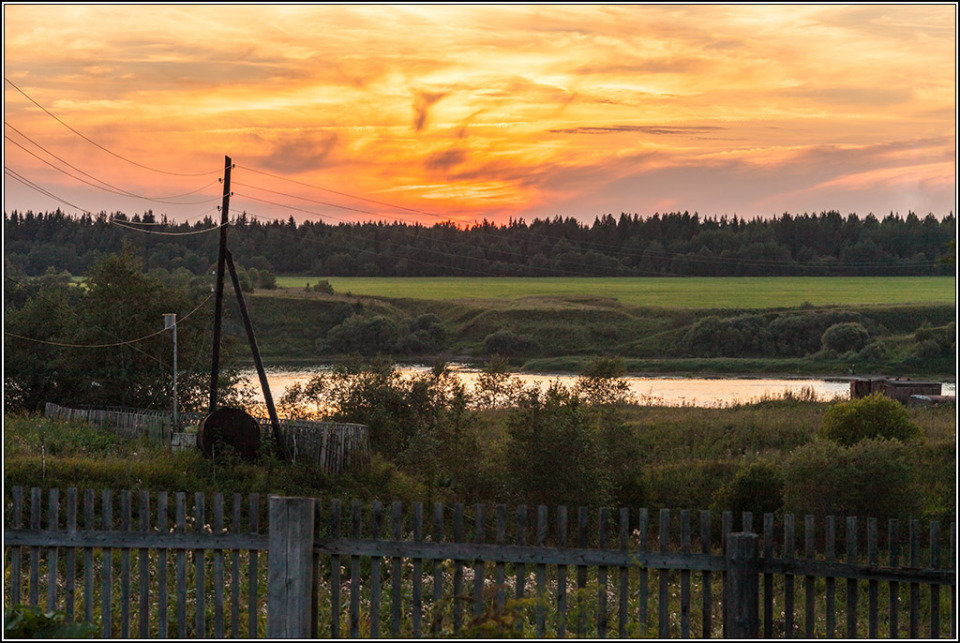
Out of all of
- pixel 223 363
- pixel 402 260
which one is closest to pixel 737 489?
pixel 223 363

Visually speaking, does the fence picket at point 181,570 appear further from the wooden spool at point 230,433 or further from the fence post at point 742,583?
the wooden spool at point 230,433

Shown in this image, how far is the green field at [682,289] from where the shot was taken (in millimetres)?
116750

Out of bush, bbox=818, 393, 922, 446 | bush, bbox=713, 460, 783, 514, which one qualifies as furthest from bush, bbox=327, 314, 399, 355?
bush, bbox=713, 460, 783, 514

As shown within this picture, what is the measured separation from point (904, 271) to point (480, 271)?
2764 inches

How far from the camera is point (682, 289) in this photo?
134 metres

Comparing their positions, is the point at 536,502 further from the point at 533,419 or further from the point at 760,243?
the point at 760,243

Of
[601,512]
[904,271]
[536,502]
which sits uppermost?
[904,271]

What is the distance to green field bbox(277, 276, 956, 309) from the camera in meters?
117

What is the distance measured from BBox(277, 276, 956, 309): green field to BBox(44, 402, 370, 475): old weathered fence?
286 ft

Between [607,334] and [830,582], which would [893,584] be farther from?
[607,334]

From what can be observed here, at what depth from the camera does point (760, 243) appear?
559ft

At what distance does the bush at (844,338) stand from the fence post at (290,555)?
87.2 meters

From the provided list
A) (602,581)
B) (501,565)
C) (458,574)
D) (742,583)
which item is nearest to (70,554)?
(458,574)

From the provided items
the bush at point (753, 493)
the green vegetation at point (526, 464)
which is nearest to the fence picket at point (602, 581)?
the green vegetation at point (526, 464)
